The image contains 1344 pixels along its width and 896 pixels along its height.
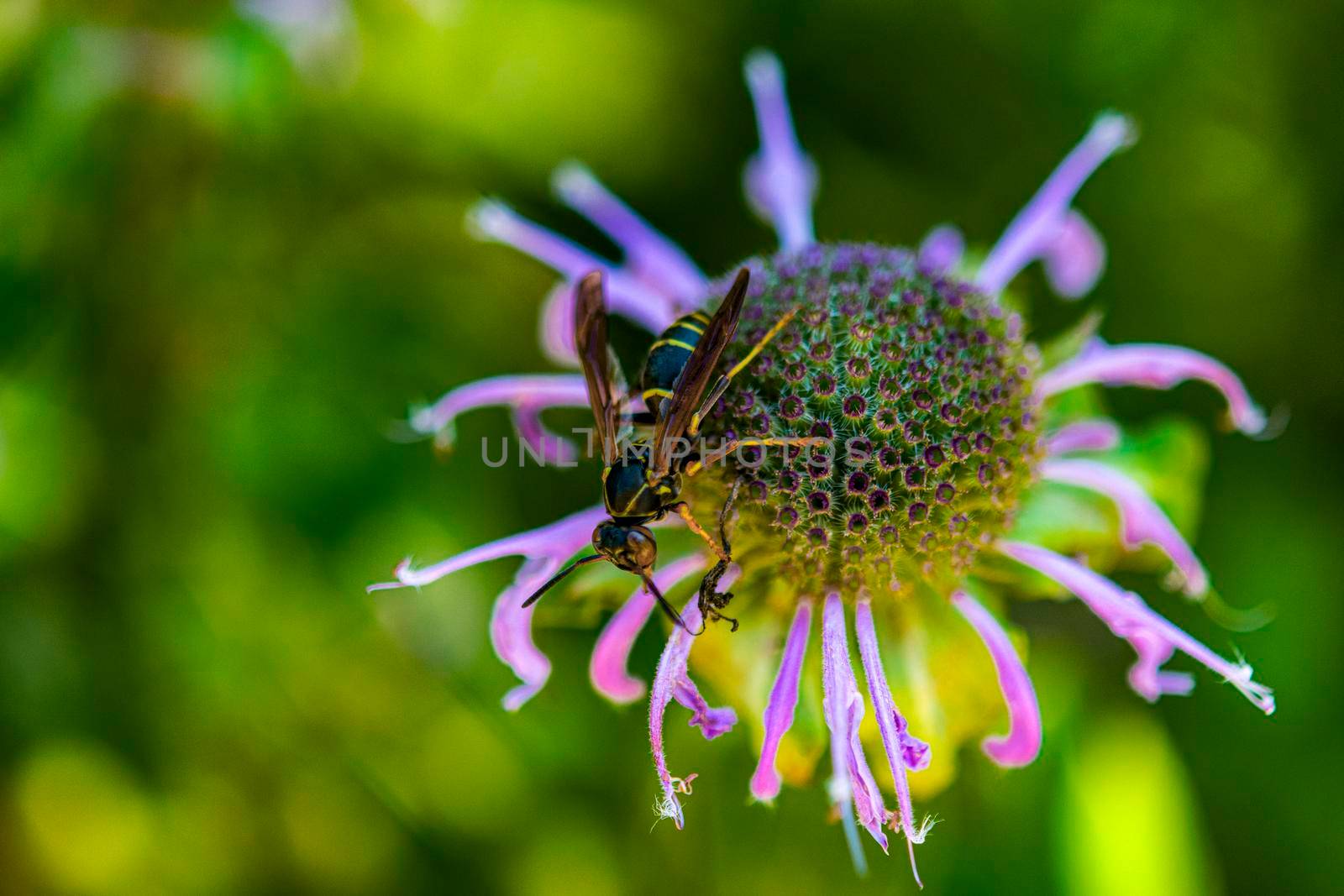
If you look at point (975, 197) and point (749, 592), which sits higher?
point (975, 197)

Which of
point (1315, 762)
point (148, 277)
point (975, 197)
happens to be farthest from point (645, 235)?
point (1315, 762)

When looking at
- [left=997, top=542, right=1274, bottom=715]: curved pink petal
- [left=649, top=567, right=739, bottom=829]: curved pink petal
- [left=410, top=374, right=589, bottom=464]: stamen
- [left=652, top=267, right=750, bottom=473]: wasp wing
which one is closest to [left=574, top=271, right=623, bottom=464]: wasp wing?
[left=652, top=267, right=750, bottom=473]: wasp wing

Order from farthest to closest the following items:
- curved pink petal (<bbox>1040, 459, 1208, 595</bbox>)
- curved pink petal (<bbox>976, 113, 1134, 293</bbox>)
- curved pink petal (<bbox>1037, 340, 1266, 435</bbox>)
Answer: curved pink petal (<bbox>976, 113, 1134, 293</bbox>), curved pink petal (<bbox>1037, 340, 1266, 435</bbox>), curved pink petal (<bbox>1040, 459, 1208, 595</bbox>)

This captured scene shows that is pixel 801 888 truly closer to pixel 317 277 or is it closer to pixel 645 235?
pixel 645 235

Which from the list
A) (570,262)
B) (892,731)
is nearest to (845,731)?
(892,731)

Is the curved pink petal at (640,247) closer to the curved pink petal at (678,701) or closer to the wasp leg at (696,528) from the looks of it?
the wasp leg at (696,528)

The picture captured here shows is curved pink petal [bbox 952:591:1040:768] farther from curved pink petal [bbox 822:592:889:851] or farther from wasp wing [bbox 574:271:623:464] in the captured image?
wasp wing [bbox 574:271:623:464]
